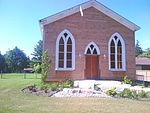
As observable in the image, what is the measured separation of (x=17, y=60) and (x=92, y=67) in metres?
53.8

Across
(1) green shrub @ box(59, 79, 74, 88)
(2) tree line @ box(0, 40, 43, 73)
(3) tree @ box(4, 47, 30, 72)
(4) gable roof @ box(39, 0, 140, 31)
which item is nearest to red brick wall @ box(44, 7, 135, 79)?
(4) gable roof @ box(39, 0, 140, 31)

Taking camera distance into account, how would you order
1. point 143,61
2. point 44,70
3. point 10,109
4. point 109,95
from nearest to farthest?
point 10,109, point 109,95, point 44,70, point 143,61

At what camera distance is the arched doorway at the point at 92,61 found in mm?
20714

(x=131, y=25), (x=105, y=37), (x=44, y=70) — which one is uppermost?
(x=131, y=25)

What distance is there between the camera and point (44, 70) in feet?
60.4

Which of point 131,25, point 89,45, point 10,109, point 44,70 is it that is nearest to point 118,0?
point 131,25

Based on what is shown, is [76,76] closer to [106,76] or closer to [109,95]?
[106,76]

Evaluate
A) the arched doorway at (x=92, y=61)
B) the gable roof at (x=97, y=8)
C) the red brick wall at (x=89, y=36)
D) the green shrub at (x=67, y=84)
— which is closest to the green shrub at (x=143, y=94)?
the green shrub at (x=67, y=84)

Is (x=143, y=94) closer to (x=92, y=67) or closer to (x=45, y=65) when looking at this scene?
(x=92, y=67)

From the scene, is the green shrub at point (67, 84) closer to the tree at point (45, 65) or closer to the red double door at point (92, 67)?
the tree at point (45, 65)

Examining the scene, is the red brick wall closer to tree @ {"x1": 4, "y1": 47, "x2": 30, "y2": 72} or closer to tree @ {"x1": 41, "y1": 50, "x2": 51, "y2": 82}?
tree @ {"x1": 41, "y1": 50, "x2": 51, "y2": 82}

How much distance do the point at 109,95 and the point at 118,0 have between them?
10.0 meters

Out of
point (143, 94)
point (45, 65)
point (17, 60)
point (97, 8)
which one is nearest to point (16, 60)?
point (17, 60)

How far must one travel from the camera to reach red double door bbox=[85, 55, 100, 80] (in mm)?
20766
